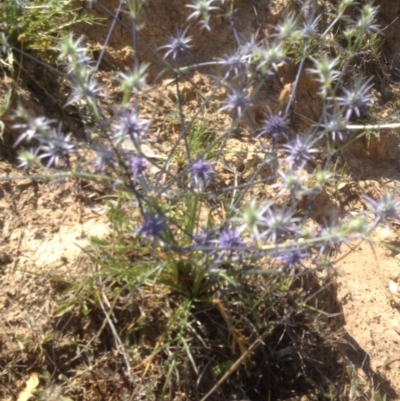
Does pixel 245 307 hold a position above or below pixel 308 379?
above

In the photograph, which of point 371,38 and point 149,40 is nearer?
point 149,40

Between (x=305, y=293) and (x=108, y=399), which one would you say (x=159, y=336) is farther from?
(x=305, y=293)

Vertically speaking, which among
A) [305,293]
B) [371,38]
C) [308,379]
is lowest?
[308,379]

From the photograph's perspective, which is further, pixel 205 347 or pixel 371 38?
pixel 371 38

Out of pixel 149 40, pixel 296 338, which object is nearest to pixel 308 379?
pixel 296 338

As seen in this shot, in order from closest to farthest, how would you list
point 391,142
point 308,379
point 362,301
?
1. point 308,379
2. point 362,301
3. point 391,142

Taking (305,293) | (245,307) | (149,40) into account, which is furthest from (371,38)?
(245,307)

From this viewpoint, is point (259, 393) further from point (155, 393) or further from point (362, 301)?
point (362, 301)

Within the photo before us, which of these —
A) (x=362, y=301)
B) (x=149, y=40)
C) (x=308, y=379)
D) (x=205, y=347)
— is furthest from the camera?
(x=149, y=40)

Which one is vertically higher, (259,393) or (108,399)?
(108,399)
